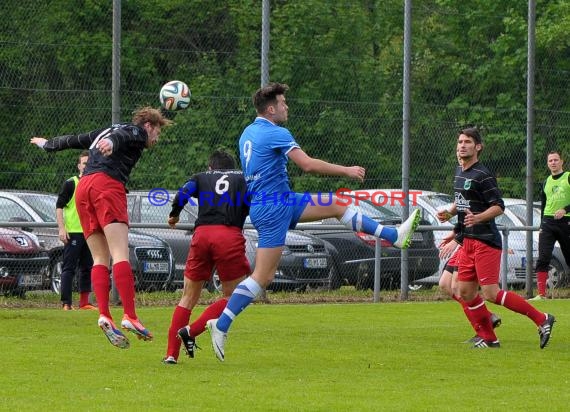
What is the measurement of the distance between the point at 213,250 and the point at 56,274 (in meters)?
8.70

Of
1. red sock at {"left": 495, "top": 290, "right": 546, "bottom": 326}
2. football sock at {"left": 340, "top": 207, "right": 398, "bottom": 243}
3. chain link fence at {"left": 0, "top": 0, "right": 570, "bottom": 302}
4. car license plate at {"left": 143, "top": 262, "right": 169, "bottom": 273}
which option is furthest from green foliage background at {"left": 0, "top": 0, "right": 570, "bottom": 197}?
football sock at {"left": 340, "top": 207, "right": 398, "bottom": 243}

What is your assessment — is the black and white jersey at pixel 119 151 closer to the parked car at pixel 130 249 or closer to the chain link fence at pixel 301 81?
the chain link fence at pixel 301 81

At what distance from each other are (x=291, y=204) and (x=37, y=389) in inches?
101

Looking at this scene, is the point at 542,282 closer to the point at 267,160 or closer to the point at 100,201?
the point at 267,160

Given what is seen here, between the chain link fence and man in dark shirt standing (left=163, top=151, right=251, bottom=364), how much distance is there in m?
7.54

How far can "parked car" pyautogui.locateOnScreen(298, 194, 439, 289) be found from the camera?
20.2 meters

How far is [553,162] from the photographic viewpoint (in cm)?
1944

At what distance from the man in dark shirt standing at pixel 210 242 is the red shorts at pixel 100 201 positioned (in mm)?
452

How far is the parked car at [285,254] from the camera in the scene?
19281 millimetres

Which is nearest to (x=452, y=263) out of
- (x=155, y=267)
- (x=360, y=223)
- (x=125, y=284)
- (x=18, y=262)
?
(x=360, y=223)

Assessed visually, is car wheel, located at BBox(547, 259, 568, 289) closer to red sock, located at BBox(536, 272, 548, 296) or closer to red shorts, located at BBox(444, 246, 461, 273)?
red sock, located at BBox(536, 272, 548, 296)

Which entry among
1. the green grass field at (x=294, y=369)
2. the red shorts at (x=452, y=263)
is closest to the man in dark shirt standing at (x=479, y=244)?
the green grass field at (x=294, y=369)

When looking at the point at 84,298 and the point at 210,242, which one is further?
the point at 84,298

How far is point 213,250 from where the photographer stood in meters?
10.7
